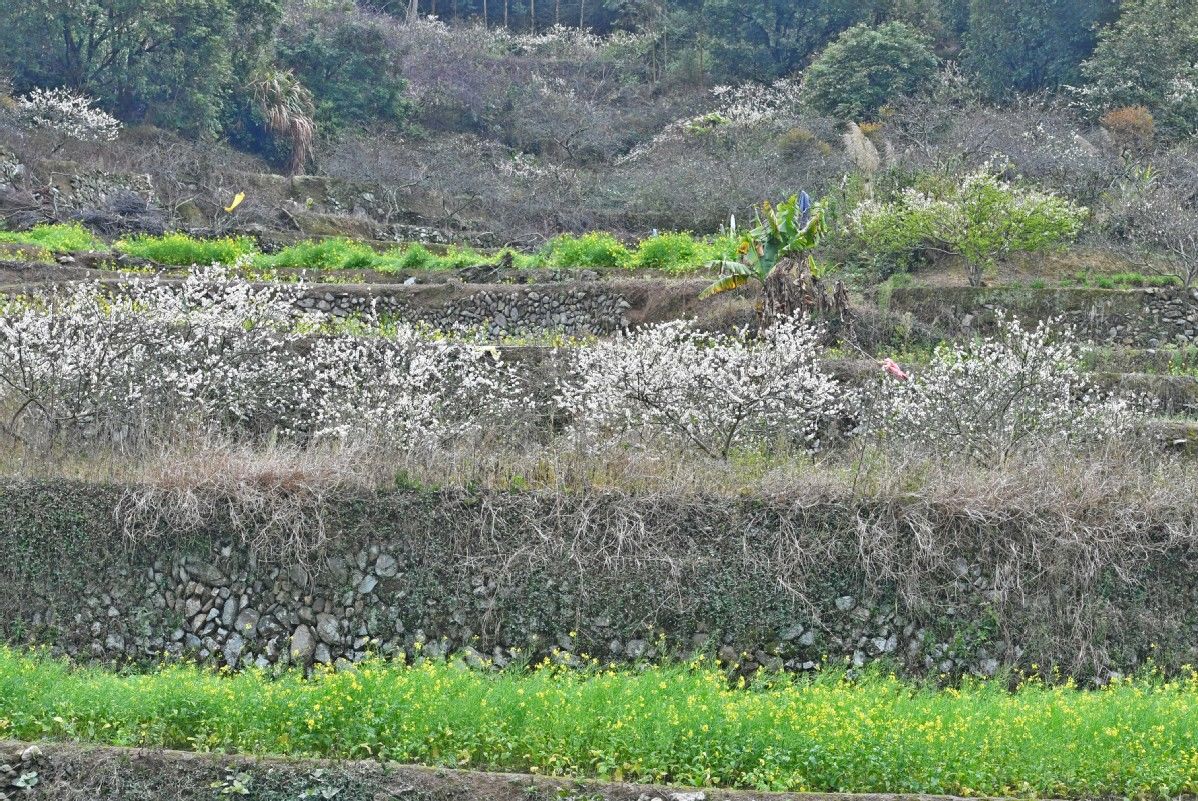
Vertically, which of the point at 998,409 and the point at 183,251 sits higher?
the point at 183,251

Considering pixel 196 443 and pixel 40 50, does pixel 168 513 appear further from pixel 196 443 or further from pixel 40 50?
pixel 40 50

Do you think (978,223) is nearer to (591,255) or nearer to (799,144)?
(591,255)

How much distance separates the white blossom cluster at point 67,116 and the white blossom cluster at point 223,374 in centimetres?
1763

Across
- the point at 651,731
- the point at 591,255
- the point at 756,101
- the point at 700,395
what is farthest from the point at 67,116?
the point at 651,731

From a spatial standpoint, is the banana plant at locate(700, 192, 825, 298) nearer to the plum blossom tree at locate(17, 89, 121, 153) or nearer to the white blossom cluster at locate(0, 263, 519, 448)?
the white blossom cluster at locate(0, 263, 519, 448)

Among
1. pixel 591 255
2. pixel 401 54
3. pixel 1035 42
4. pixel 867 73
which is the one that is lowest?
pixel 591 255

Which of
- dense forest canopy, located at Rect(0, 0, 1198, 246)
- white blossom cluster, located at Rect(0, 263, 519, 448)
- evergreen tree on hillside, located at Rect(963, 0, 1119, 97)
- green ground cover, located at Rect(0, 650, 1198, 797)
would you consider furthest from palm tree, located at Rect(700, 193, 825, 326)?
evergreen tree on hillside, located at Rect(963, 0, 1119, 97)

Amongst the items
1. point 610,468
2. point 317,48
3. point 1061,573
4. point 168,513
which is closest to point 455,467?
point 610,468

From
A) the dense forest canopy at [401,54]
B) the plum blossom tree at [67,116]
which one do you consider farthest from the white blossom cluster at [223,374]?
the dense forest canopy at [401,54]

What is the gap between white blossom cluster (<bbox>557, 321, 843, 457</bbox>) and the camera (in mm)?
14305

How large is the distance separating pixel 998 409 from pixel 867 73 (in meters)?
26.3

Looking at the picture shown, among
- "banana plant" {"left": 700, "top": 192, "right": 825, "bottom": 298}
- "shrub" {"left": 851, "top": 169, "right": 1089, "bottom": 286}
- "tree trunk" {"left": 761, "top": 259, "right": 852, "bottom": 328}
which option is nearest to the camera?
"tree trunk" {"left": 761, "top": 259, "right": 852, "bottom": 328}

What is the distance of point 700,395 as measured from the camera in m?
14.6

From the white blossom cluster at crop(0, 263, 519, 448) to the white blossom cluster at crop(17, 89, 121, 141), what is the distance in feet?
57.8
